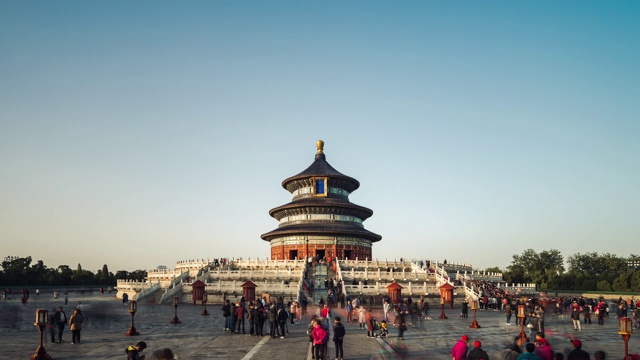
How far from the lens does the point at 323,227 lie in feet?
221

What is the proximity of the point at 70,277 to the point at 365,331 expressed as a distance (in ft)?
204

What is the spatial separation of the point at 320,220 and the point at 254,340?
4866cm

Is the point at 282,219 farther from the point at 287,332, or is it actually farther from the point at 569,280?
the point at 287,332

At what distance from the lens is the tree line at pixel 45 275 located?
2773 inches

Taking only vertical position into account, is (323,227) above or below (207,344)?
above

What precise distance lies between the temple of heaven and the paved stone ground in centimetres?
3579

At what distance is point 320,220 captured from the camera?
7019cm

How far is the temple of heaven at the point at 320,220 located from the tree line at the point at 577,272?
22620 mm

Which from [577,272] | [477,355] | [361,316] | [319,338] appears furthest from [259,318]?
[577,272]

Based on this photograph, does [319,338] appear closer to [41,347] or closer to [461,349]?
[461,349]

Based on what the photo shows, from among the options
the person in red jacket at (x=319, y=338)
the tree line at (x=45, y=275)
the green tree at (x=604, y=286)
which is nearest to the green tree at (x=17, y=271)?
the tree line at (x=45, y=275)

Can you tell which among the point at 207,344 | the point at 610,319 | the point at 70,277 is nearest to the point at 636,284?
the point at 610,319

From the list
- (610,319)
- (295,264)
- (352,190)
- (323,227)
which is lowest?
(610,319)

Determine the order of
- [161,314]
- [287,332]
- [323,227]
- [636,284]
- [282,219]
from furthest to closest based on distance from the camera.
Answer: [282,219]
[323,227]
[636,284]
[161,314]
[287,332]
